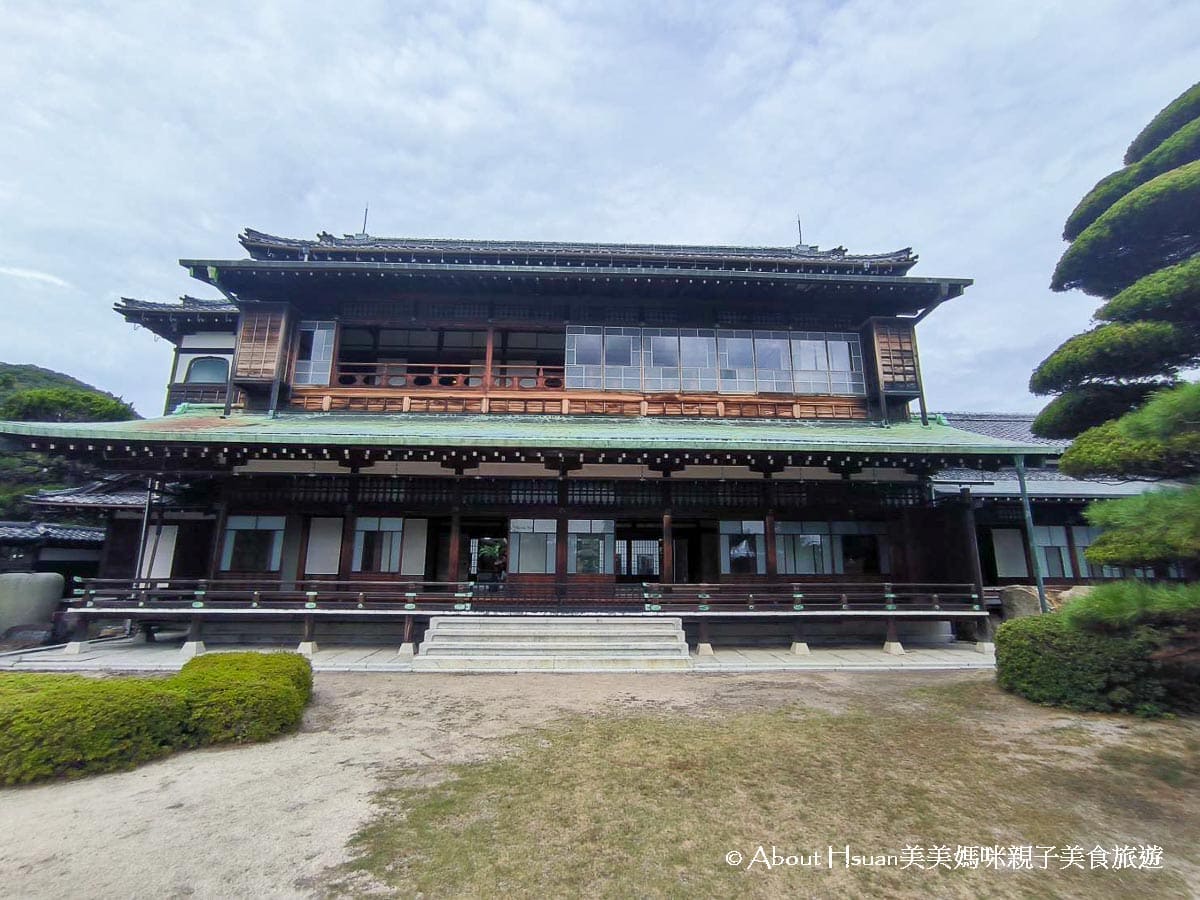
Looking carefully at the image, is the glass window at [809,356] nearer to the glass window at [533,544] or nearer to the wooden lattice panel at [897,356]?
the wooden lattice panel at [897,356]

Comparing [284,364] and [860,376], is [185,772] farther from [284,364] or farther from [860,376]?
[860,376]

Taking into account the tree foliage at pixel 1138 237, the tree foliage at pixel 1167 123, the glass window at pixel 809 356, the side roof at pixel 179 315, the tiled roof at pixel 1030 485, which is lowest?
the tiled roof at pixel 1030 485

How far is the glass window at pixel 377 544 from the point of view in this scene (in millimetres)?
14352

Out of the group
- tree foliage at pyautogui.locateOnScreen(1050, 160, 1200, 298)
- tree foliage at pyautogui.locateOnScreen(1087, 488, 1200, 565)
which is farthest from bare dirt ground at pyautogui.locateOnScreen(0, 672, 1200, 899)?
tree foliage at pyautogui.locateOnScreen(1050, 160, 1200, 298)

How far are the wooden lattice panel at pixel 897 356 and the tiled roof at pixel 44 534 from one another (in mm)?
28766

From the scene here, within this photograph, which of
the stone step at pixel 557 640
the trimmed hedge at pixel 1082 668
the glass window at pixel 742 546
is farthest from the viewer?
the glass window at pixel 742 546

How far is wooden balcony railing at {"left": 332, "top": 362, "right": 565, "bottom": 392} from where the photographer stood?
55.1 feet

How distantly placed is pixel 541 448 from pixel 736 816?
28.2 ft

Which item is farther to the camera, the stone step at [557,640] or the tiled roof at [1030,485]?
the tiled roof at [1030,485]

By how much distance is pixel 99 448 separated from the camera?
12.1 metres

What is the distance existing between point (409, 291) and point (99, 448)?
907 cm

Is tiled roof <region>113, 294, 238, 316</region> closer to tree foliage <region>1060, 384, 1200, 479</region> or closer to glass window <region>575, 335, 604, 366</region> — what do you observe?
glass window <region>575, 335, 604, 366</region>

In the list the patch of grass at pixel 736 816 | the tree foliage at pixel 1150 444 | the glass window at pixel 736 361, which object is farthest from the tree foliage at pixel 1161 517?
the glass window at pixel 736 361

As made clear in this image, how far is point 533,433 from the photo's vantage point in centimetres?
1364
